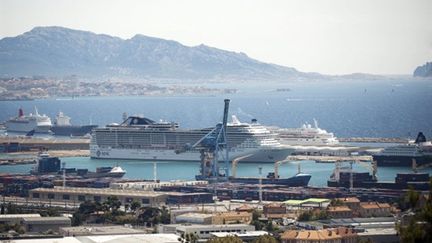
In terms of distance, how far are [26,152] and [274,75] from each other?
119 metres

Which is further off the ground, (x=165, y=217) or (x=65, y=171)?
(x=165, y=217)

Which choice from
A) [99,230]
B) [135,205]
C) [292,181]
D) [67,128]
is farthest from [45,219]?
[67,128]

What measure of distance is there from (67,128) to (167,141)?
20.9 m

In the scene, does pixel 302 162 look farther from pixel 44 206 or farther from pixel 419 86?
pixel 419 86

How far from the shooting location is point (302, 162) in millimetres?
60250

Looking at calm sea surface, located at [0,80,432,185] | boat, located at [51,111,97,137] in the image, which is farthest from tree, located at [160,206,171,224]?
boat, located at [51,111,97,137]

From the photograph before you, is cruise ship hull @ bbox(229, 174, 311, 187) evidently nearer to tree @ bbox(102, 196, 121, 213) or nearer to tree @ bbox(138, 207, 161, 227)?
tree @ bbox(102, 196, 121, 213)

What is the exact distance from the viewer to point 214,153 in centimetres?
5438

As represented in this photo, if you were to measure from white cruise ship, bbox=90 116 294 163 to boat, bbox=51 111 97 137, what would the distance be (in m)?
12.9

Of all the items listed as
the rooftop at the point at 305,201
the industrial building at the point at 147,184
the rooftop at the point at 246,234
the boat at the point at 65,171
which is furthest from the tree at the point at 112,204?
the boat at the point at 65,171

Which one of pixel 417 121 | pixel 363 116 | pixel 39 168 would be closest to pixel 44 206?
pixel 39 168

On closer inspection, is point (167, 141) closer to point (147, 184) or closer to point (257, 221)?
point (147, 184)

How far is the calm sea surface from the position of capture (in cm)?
5891

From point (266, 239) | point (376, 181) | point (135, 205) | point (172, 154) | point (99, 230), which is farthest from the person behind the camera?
point (172, 154)
